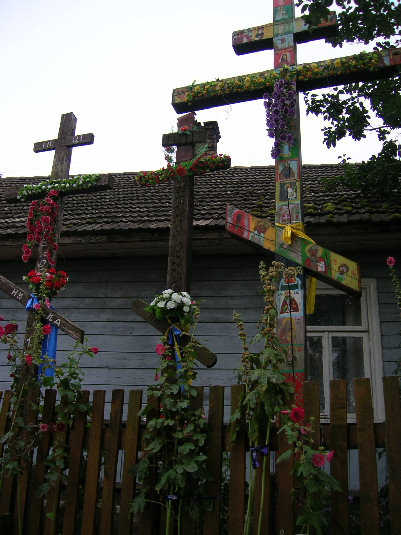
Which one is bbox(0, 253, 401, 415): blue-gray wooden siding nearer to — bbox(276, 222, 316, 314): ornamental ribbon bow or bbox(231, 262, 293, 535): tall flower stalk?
bbox(276, 222, 316, 314): ornamental ribbon bow

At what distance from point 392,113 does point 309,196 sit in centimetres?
243

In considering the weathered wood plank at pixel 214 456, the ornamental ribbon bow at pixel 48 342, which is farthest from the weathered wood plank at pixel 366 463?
the ornamental ribbon bow at pixel 48 342

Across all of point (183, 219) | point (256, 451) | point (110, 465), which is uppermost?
point (183, 219)

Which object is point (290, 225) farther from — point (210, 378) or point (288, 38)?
point (210, 378)

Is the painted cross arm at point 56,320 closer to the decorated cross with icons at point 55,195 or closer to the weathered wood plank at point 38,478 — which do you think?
the decorated cross with icons at point 55,195

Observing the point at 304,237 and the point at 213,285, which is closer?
the point at 304,237

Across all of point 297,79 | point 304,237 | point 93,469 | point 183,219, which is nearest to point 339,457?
point 93,469

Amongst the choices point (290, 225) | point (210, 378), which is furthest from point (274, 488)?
point (210, 378)

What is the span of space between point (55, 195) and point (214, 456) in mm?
3736

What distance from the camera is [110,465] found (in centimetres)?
343

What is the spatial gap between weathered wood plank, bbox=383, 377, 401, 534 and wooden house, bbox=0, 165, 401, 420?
129 inches

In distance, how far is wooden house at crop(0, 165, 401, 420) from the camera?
629cm

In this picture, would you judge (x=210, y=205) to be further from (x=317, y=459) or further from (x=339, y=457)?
(x=317, y=459)

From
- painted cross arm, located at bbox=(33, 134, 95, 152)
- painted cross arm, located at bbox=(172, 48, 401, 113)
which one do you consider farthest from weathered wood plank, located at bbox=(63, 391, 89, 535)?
painted cross arm, located at bbox=(33, 134, 95, 152)
